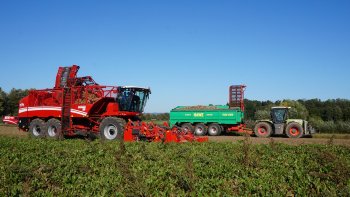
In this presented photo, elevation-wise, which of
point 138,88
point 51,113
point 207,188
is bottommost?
point 207,188

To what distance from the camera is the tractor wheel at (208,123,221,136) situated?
20969 millimetres

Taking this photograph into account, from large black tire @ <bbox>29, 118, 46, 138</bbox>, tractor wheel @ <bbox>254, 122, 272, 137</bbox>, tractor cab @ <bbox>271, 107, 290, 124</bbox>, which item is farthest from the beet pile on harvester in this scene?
tractor cab @ <bbox>271, 107, 290, 124</bbox>

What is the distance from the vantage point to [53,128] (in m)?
16.6

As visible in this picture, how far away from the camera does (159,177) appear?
609 cm

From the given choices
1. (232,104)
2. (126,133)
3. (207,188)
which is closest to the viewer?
(207,188)

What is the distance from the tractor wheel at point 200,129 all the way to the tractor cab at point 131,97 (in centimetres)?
610

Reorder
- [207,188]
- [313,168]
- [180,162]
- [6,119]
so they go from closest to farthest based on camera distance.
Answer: [207,188]
[313,168]
[180,162]
[6,119]

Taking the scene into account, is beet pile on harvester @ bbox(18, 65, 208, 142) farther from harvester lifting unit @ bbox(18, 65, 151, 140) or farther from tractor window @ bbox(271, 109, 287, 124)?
tractor window @ bbox(271, 109, 287, 124)

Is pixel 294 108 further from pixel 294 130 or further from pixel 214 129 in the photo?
pixel 214 129

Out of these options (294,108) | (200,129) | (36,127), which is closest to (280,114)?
(200,129)

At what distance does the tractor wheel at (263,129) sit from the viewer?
2008 cm

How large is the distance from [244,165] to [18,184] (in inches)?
181

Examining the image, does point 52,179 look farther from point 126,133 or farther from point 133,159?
point 126,133

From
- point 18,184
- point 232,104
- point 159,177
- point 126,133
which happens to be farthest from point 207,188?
point 232,104
